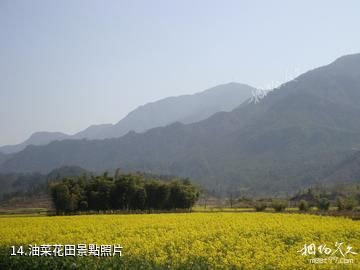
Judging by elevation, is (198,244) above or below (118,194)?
below

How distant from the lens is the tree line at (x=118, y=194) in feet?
218

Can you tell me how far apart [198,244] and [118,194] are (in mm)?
45410

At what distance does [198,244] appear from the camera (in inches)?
981

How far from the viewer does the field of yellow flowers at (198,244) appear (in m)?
19.5

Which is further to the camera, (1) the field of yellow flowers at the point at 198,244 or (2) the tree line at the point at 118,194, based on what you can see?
(2) the tree line at the point at 118,194

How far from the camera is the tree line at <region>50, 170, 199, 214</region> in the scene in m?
66.5

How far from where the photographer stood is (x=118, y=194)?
69.1 m

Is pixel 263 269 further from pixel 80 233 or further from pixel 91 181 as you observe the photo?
pixel 91 181

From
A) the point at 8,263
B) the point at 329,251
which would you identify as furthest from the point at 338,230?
the point at 8,263

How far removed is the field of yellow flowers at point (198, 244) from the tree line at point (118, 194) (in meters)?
28.8

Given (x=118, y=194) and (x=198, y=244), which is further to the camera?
(x=118, y=194)

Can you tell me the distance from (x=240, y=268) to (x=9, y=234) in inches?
790

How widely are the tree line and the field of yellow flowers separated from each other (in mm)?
28764

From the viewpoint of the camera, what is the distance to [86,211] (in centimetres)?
6625
